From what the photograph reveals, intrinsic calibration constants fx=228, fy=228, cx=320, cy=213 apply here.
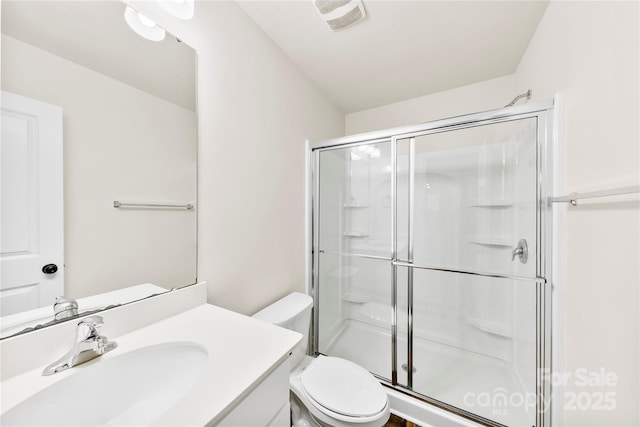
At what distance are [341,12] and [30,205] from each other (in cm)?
146

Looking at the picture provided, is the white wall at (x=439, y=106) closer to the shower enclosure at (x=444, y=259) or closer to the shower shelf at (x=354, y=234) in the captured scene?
the shower enclosure at (x=444, y=259)

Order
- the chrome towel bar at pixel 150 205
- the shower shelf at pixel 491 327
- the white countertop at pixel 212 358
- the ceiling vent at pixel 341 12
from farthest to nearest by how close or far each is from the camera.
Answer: the shower shelf at pixel 491 327 < the ceiling vent at pixel 341 12 < the chrome towel bar at pixel 150 205 < the white countertop at pixel 212 358

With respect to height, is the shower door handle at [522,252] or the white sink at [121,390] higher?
the shower door handle at [522,252]

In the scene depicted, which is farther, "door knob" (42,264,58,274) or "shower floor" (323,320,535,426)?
"shower floor" (323,320,535,426)

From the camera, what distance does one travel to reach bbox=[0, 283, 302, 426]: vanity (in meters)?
0.51

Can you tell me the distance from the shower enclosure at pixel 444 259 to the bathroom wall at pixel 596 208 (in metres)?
0.12

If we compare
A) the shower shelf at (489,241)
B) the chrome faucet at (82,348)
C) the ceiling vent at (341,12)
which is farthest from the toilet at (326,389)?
the ceiling vent at (341,12)

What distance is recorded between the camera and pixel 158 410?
639mm

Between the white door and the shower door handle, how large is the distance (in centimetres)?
195

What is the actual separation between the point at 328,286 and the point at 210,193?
48.7 inches

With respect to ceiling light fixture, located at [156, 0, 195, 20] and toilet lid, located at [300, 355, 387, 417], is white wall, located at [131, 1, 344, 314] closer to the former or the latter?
ceiling light fixture, located at [156, 0, 195, 20]

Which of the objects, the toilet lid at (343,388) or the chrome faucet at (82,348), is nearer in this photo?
the chrome faucet at (82,348)

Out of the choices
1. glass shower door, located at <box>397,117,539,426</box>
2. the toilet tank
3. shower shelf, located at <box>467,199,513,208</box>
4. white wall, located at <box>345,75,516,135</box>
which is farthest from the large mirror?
white wall, located at <box>345,75,516,135</box>

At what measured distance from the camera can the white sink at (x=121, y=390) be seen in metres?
0.52
